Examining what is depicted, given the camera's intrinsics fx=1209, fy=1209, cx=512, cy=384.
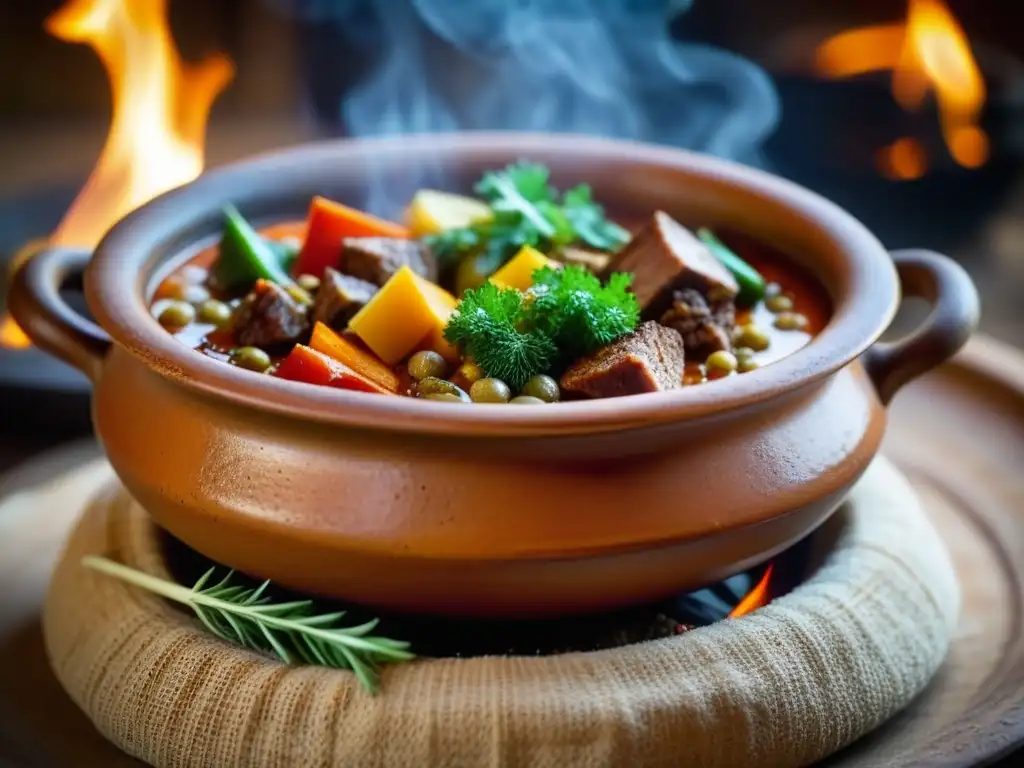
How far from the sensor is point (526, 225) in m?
2.08

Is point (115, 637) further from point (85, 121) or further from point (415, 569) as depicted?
point (85, 121)

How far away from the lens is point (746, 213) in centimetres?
225

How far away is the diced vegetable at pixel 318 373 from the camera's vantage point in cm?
168

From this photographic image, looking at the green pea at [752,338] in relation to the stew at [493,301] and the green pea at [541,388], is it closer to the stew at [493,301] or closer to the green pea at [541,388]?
the stew at [493,301]

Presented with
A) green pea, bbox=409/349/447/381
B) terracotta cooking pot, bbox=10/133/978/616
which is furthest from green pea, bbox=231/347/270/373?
green pea, bbox=409/349/447/381

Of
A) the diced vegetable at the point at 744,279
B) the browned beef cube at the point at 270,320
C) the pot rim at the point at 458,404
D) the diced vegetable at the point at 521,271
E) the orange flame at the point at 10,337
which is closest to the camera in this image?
the pot rim at the point at 458,404

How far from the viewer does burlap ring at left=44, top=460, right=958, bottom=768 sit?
1.57 m

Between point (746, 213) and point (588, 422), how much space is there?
3.01ft

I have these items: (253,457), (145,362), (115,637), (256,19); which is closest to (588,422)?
(253,457)

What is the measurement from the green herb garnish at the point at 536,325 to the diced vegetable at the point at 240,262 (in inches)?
18.7

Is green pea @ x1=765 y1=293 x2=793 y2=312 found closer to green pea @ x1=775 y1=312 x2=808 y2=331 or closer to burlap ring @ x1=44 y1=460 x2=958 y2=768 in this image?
green pea @ x1=775 y1=312 x2=808 y2=331

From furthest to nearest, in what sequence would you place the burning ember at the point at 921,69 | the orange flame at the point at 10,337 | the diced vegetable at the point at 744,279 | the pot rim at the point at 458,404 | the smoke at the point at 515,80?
the burning ember at the point at 921,69, the smoke at the point at 515,80, the orange flame at the point at 10,337, the diced vegetable at the point at 744,279, the pot rim at the point at 458,404

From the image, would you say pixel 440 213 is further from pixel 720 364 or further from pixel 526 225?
pixel 720 364

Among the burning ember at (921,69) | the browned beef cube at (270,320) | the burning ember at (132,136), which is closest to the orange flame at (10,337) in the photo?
the burning ember at (132,136)
